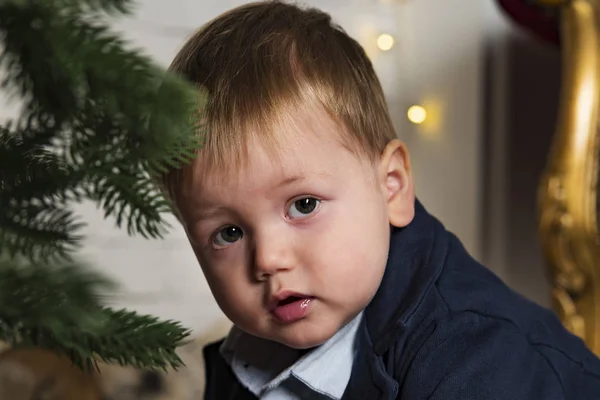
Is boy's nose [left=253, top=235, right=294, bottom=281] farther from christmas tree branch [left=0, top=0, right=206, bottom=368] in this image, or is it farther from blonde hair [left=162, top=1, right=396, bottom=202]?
christmas tree branch [left=0, top=0, right=206, bottom=368]

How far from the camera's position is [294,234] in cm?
73

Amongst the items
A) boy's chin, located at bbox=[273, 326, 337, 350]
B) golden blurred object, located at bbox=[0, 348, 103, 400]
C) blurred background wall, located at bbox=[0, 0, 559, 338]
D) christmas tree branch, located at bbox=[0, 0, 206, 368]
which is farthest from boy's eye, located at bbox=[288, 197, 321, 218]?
blurred background wall, located at bbox=[0, 0, 559, 338]

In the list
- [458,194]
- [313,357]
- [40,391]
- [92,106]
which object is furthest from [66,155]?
[458,194]

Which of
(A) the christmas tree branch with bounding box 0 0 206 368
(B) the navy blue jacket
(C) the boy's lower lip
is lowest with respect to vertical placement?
(B) the navy blue jacket

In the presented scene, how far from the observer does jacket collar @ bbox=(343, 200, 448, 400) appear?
77 centimetres

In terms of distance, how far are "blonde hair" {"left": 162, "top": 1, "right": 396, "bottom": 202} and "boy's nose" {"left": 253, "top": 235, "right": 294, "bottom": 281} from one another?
82 millimetres

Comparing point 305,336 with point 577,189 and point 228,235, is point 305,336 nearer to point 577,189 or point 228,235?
point 228,235

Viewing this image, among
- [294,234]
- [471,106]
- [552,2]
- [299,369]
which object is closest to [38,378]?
[299,369]

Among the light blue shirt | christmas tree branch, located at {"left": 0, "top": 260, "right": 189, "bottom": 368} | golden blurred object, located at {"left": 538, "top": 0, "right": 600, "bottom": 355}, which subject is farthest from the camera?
golden blurred object, located at {"left": 538, "top": 0, "right": 600, "bottom": 355}

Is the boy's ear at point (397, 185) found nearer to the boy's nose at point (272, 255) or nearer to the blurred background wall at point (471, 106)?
the boy's nose at point (272, 255)

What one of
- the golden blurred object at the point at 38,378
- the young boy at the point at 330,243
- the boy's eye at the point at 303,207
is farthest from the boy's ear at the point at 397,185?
the golden blurred object at the point at 38,378

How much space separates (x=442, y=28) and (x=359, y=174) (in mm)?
1209

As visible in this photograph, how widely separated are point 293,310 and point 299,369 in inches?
4.4

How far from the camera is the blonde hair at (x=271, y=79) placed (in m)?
0.73
